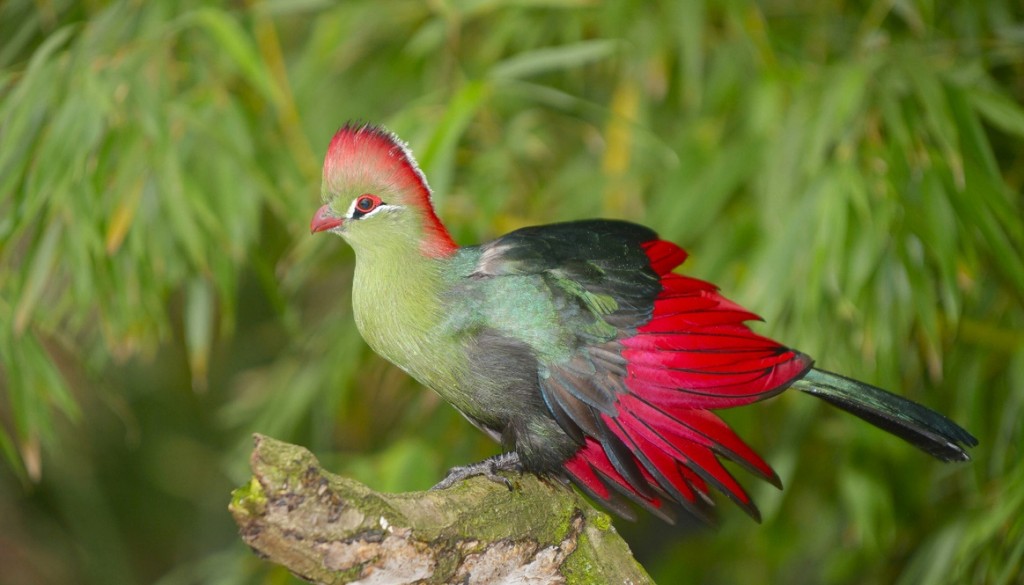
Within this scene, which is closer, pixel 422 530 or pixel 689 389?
pixel 422 530

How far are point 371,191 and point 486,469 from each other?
418mm

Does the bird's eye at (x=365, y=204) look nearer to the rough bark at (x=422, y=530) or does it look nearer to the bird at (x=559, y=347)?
the bird at (x=559, y=347)

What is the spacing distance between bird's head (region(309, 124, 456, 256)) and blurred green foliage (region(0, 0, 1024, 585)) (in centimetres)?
58

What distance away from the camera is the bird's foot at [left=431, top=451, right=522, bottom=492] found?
153 cm

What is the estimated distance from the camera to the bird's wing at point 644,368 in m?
1.48

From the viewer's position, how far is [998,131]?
269 centimetres

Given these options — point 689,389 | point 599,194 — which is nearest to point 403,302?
point 689,389

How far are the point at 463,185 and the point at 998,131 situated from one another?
132 centimetres

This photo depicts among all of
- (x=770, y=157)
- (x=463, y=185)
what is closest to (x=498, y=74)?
(x=463, y=185)

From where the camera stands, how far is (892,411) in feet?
5.08

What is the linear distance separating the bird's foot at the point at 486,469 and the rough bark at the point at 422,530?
3 centimetres

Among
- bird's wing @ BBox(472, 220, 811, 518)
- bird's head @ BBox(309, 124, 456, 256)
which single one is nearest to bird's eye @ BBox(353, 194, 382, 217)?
bird's head @ BBox(309, 124, 456, 256)

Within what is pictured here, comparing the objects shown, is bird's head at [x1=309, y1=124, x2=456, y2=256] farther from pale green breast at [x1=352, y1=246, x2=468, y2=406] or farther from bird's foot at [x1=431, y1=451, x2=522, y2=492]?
bird's foot at [x1=431, y1=451, x2=522, y2=492]

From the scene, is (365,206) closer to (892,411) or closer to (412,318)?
(412,318)
